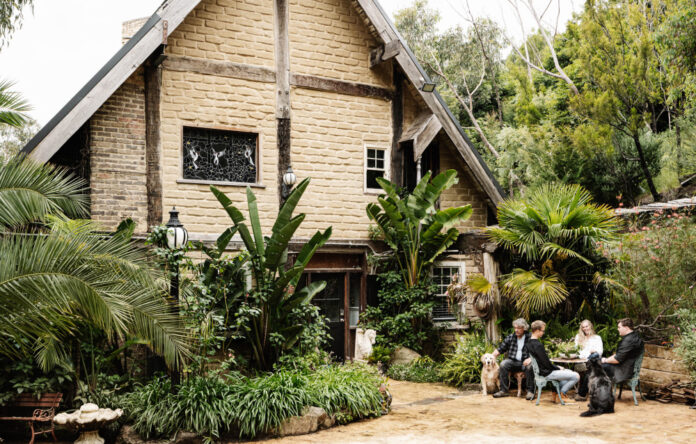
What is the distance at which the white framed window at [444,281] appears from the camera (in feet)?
42.7

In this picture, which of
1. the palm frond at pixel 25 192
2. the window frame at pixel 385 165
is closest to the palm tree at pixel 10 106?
the palm frond at pixel 25 192

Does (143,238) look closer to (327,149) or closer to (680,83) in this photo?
(327,149)

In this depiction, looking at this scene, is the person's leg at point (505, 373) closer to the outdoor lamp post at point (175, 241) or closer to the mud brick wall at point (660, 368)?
Answer: the mud brick wall at point (660, 368)

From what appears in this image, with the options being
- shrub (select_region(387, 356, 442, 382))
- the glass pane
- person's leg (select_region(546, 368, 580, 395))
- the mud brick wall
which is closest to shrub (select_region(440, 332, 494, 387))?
shrub (select_region(387, 356, 442, 382))

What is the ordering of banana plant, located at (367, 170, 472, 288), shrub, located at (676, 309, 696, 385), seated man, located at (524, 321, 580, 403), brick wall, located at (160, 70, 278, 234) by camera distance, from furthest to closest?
banana plant, located at (367, 170, 472, 288)
brick wall, located at (160, 70, 278, 234)
seated man, located at (524, 321, 580, 403)
shrub, located at (676, 309, 696, 385)

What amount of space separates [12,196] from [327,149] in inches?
239

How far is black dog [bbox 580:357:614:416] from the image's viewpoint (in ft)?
27.3

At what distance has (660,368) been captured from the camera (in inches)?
372

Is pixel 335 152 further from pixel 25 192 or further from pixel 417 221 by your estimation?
pixel 25 192

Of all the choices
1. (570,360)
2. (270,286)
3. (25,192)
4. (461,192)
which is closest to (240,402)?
(270,286)

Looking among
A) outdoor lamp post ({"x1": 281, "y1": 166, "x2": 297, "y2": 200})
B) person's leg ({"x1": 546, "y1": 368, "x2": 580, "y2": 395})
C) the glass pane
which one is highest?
the glass pane

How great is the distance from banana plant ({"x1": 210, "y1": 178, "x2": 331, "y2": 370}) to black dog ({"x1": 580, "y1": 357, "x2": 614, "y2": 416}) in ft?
14.5

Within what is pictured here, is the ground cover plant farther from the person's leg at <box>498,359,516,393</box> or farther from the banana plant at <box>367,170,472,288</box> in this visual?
the banana plant at <box>367,170,472,288</box>

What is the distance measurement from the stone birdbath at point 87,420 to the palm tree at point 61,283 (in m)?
0.87
